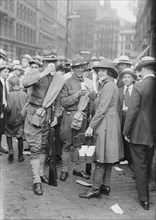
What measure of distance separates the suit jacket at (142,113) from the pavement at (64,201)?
0.93 metres

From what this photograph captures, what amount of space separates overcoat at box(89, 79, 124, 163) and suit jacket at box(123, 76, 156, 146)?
22cm

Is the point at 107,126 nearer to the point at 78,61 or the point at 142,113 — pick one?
the point at 142,113

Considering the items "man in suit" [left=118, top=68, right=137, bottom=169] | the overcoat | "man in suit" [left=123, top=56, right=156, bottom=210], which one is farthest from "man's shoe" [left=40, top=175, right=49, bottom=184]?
"man in suit" [left=118, top=68, right=137, bottom=169]

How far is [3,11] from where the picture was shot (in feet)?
80.0

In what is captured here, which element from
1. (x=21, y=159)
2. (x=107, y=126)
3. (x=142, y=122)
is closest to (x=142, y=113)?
(x=142, y=122)

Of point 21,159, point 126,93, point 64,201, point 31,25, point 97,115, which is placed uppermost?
point 31,25

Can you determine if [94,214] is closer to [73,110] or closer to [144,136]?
[144,136]

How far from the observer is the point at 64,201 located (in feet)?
13.6

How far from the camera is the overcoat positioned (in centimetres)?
417

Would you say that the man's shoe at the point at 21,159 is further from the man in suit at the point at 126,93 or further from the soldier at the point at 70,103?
the man in suit at the point at 126,93

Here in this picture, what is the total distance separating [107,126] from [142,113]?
1.71 ft

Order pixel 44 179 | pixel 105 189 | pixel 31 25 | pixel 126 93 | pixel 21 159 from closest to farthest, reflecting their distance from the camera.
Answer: pixel 105 189 → pixel 44 179 → pixel 126 93 → pixel 21 159 → pixel 31 25

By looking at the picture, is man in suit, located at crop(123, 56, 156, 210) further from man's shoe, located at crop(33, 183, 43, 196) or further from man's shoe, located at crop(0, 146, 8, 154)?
man's shoe, located at crop(0, 146, 8, 154)

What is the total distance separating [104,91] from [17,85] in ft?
8.50
